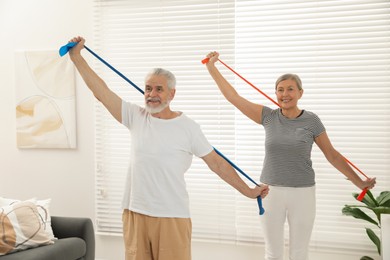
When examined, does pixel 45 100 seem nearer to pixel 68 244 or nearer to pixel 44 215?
pixel 44 215

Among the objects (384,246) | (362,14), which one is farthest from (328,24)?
(384,246)

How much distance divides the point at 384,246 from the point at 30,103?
2993mm

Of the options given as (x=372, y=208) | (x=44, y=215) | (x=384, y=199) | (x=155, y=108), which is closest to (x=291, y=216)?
(x=372, y=208)

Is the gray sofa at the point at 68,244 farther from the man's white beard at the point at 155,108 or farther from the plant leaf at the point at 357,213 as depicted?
the plant leaf at the point at 357,213

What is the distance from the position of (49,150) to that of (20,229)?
115 cm

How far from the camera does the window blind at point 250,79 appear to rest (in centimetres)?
319

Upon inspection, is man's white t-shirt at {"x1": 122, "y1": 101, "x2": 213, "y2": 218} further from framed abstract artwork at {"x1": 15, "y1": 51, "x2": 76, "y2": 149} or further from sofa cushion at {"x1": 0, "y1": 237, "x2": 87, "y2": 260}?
framed abstract artwork at {"x1": 15, "y1": 51, "x2": 76, "y2": 149}

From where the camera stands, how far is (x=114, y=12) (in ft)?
12.1

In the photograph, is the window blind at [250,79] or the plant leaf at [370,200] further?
the window blind at [250,79]

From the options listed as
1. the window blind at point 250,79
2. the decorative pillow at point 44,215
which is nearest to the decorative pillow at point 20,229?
the decorative pillow at point 44,215

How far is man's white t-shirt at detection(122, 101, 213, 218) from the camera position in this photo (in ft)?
7.08

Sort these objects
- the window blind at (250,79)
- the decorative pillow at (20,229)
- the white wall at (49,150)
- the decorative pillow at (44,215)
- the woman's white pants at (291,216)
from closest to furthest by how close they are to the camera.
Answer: the woman's white pants at (291,216) < the decorative pillow at (20,229) < the decorative pillow at (44,215) < the window blind at (250,79) < the white wall at (49,150)

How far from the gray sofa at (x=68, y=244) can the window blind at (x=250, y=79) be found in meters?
0.51

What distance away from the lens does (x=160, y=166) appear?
217 centimetres
